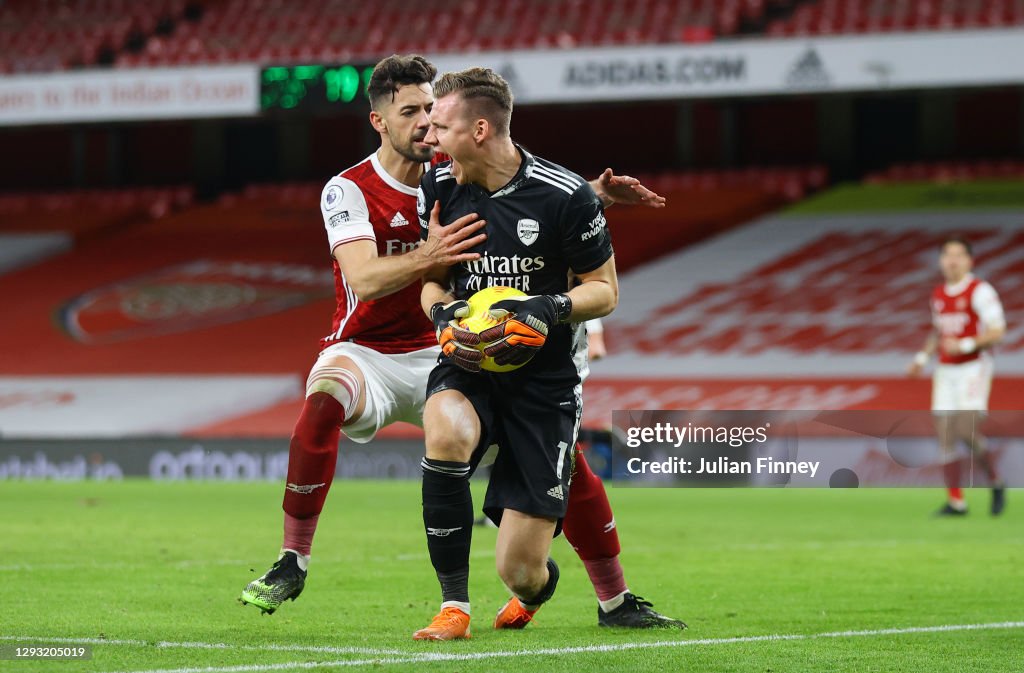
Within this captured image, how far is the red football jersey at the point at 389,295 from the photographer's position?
20.5 ft

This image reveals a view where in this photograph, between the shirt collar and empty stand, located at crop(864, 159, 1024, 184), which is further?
empty stand, located at crop(864, 159, 1024, 184)

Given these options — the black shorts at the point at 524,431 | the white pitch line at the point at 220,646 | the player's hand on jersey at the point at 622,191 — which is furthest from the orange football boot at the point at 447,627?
the player's hand on jersey at the point at 622,191

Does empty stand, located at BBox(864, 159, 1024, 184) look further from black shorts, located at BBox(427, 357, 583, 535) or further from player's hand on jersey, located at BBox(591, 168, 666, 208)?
black shorts, located at BBox(427, 357, 583, 535)

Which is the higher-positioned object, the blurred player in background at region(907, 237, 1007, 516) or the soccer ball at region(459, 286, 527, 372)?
the blurred player in background at region(907, 237, 1007, 516)

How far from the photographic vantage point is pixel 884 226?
22625mm

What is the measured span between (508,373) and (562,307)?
35cm

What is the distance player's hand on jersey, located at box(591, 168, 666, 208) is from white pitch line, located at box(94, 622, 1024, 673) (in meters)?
1.54

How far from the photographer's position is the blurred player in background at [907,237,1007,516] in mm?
12430

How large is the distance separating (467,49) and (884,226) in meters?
6.21

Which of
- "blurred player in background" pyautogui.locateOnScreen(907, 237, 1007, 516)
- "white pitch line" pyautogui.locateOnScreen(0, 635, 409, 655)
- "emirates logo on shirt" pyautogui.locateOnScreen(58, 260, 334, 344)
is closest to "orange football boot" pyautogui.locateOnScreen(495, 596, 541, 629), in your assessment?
"white pitch line" pyautogui.locateOnScreen(0, 635, 409, 655)

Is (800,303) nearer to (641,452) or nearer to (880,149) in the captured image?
(880,149)

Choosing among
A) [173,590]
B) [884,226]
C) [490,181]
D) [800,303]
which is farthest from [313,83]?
[490,181]

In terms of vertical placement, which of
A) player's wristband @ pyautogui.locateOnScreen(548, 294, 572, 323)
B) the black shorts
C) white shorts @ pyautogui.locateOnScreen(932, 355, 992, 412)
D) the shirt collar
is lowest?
the black shorts

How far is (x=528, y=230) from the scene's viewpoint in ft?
18.1
